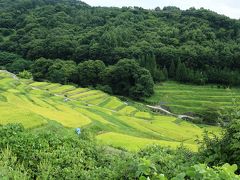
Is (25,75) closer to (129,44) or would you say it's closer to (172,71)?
(129,44)

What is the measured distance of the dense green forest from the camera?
70.4 meters

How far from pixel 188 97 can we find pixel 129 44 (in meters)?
26.2

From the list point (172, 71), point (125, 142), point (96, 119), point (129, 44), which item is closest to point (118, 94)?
point (172, 71)

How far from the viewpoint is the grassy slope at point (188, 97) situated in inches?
2303

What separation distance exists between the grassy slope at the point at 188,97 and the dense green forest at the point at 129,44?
2.58 m

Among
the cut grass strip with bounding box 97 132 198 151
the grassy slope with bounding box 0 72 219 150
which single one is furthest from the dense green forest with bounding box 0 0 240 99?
the cut grass strip with bounding box 97 132 198 151

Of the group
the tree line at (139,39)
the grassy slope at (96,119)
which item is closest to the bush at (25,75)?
the tree line at (139,39)

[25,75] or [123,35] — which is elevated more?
[123,35]

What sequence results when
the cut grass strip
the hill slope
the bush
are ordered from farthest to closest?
1. the hill slope
2. the bush
3. the cut grass strip

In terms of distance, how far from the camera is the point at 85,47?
8231 centimetres

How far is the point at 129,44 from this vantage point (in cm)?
8438

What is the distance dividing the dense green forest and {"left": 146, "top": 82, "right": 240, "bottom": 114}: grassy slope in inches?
102

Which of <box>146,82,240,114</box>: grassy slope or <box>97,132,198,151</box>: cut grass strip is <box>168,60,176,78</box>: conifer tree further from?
<box>97,132,198,151</box>: cut grass strip

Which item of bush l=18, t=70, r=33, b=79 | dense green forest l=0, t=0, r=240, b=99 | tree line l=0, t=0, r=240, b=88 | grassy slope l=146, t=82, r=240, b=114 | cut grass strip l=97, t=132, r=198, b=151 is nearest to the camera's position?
cut grass strip l=97, t=132, r=198, b=151
